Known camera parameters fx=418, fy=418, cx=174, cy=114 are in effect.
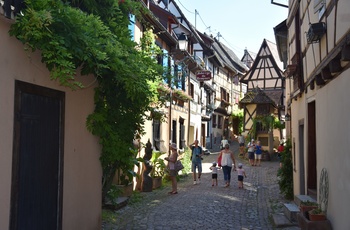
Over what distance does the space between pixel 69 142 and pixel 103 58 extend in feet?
5.36

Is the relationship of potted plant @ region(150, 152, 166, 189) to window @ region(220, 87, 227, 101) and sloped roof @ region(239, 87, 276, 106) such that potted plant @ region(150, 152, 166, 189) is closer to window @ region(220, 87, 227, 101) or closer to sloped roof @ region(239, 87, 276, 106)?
sloped roof @ region(239, 87, 276, 106)

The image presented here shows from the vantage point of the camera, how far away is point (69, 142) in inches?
233

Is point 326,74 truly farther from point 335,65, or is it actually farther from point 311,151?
point 311,151

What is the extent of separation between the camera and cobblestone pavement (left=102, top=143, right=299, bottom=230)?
26.9 feet

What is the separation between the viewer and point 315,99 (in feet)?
26.8

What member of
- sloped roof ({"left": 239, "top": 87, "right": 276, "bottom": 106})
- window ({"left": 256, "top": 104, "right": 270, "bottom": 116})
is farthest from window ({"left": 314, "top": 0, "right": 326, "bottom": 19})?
window ({"left": 256, "top": 104, "right": 270, "bottom": 116})

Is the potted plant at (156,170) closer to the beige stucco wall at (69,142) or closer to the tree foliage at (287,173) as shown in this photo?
the tree foliage at (287,173)

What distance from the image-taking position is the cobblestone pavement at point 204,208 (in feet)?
26.9

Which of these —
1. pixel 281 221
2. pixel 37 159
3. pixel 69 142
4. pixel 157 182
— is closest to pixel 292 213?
pixel 281 221

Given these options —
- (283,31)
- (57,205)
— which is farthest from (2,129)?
(283,31)

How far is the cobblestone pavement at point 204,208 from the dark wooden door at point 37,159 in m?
2.48

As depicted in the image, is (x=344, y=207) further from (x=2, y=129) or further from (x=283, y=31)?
(x=283, y=31)

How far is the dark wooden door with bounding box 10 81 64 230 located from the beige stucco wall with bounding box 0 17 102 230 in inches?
4.7

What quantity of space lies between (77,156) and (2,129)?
73.4 inches
